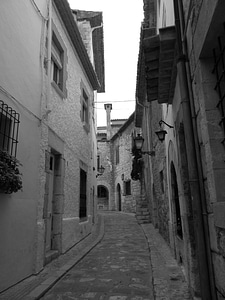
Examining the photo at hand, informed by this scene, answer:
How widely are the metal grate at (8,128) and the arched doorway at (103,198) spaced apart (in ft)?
72.0

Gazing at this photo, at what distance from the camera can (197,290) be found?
10.4 ft

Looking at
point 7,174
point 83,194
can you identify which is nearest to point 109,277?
point 7,174

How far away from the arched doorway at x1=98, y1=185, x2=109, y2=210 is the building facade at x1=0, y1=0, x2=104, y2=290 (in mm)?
17295

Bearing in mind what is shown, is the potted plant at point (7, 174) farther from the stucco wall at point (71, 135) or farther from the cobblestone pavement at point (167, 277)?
the cobblestone pavement at point (167, 277)

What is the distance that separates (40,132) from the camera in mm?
5004

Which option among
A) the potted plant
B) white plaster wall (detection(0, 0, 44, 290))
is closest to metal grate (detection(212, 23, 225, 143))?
the potted plant

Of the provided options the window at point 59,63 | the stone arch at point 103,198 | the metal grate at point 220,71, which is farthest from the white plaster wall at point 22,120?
the stone arch at point 103,198

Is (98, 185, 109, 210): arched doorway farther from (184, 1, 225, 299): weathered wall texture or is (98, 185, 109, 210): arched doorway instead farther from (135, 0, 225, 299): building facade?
(184, 1, 225, 299): weathered wall texture

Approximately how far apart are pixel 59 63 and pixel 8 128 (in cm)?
350

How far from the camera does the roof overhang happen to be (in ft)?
11.1

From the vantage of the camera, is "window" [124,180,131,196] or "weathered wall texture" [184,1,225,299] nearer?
"weathered wall texture" [184,1,225,299]

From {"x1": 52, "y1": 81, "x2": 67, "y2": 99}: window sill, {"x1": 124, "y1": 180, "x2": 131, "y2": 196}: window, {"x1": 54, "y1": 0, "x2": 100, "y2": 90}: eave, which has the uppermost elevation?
{"x1": 54, "y1": 0, "x2": 100, "y2": 90}: eave

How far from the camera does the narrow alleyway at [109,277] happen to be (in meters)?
3.61

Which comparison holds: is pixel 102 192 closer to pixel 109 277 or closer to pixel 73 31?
pixel 73 31
